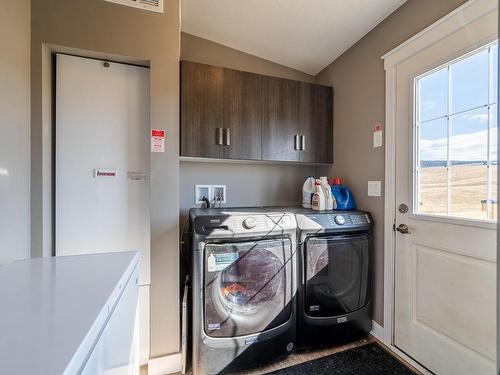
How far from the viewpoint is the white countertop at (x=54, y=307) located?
0.42 metres

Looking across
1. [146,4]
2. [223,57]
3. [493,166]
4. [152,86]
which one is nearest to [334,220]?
[493,166]

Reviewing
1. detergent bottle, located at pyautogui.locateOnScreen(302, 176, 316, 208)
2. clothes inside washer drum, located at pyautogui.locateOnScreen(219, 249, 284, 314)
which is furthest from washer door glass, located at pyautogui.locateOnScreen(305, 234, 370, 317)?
detergent bottle, located at pyautogui.locateOnScreen(302, 176, 316, 208)

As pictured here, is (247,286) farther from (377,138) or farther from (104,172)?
(377,138)

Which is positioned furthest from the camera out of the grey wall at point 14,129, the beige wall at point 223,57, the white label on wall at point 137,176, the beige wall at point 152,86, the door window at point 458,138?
the beige wall at point 223,57

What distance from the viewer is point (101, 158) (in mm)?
1489

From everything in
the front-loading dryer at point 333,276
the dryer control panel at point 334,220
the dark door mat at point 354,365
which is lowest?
the dark door mat at point 354,365

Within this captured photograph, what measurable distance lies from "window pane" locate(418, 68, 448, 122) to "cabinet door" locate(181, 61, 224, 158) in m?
1.40

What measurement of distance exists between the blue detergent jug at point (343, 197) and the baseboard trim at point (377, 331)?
0.92m

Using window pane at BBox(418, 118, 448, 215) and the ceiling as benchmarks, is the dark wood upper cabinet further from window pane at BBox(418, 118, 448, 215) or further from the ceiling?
window pane at BBox(418, 118, 448, 215)

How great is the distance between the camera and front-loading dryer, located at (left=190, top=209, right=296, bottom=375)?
140cm

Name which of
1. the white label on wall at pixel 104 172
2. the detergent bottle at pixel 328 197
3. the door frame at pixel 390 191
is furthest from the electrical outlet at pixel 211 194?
the door frame at pixel 390 191

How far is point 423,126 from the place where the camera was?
153 cm

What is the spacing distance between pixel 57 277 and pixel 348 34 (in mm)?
2412

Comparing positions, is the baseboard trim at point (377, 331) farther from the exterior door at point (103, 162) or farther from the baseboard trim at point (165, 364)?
the exterior door at point (103, 162)
